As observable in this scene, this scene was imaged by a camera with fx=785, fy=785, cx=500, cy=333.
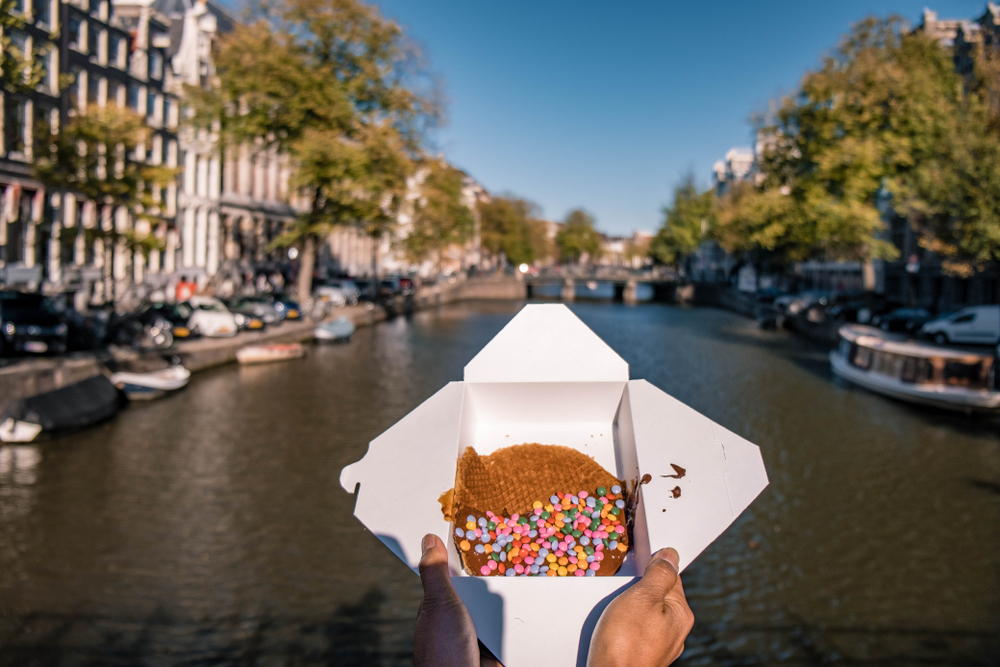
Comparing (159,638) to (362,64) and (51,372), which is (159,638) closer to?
(51,372)

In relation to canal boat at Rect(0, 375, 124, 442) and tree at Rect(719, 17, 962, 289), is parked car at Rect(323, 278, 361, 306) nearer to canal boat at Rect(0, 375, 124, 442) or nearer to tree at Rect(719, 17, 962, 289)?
tree at Rect(719, 17, 962, 289)

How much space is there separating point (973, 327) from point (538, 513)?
32.3 m

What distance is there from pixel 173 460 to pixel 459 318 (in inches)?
1509

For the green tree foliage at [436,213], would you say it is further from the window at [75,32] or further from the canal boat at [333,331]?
the window at [75,32]

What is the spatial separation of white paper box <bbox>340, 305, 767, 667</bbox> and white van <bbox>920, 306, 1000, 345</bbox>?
103 ft

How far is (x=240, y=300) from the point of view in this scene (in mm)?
35750

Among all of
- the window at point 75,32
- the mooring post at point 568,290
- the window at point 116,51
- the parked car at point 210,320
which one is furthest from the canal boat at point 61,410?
the mooring post at point 568,290

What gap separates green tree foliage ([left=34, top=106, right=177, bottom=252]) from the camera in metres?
27.4

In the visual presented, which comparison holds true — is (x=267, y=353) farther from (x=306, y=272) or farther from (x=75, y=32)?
(x=75, y=32)

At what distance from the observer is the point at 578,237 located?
15738 cm

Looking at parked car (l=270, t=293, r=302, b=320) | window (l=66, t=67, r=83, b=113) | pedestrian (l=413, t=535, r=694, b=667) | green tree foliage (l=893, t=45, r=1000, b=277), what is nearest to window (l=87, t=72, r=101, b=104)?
window (l=66, t=67, r=83, b=113)

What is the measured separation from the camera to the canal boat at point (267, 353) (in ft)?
93.1

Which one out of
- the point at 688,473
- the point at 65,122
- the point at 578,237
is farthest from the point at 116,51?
the point at 578,237

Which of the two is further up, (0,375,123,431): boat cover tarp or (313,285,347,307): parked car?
(313,285,347,307): parked car
